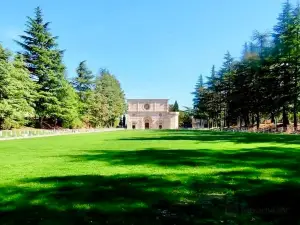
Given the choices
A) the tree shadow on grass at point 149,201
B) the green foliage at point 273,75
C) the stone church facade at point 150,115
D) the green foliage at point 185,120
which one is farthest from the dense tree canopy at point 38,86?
the green foliage at point 185,120

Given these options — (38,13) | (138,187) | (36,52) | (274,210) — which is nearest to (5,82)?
(36,52)

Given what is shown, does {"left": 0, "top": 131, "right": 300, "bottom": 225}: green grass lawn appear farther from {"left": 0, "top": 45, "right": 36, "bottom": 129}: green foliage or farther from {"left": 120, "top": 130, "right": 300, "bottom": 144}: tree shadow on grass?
{"left": 0, "top": 45, "right": 36, "bottom": 129}: green foliage

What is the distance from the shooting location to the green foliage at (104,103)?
76.4 meters

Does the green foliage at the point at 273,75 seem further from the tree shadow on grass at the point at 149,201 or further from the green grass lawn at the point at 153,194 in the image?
the tree shadow on grass at the point at 149,201

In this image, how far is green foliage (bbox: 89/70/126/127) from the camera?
251 ft

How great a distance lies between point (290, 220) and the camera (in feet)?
16.9

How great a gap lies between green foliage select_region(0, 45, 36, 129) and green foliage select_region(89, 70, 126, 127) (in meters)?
29.4

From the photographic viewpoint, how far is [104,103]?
7969 cm

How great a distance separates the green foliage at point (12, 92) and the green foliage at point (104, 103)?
29.4m

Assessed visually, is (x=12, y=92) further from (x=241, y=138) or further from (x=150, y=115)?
(x=150, y=115)

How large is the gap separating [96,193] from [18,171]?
3696mm

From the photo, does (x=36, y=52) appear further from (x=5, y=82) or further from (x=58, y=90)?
(x=5, y=82)

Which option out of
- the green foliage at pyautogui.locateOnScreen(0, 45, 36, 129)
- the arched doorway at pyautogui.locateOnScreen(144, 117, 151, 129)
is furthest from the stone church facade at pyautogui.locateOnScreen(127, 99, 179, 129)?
the green foliage at pyautogui.locateOnScreen(0, 45, 36, 129)

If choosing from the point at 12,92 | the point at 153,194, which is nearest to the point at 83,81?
the point at 12,92
